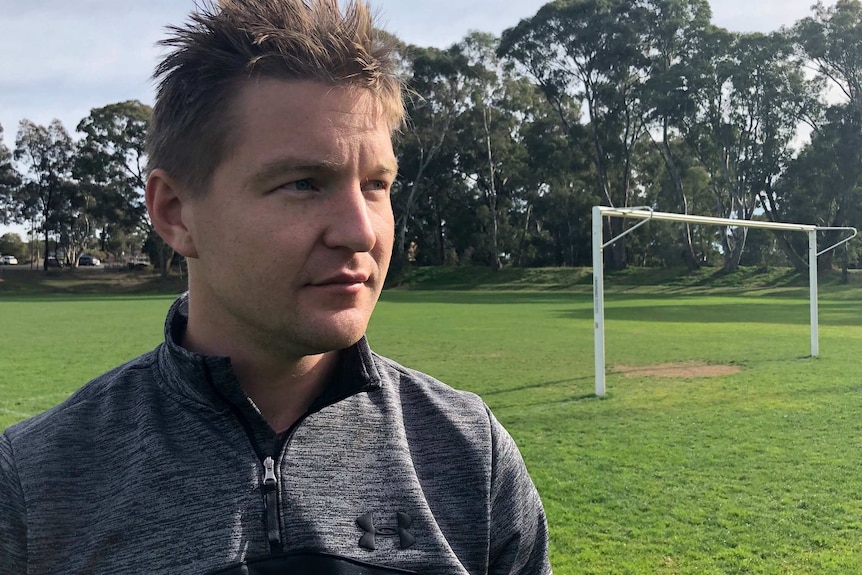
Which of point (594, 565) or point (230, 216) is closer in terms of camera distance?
point (230, 216)

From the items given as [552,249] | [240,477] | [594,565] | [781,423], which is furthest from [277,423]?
[552,249]

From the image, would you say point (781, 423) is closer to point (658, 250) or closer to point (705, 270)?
point (705, 270)

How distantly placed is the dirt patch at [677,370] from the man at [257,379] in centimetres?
1089

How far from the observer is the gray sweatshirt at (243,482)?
1.12 m

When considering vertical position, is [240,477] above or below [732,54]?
below

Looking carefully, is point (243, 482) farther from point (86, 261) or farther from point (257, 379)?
point (86, 261)

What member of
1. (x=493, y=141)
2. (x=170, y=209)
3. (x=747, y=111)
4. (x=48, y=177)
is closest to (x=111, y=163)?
(x=48, y=177)

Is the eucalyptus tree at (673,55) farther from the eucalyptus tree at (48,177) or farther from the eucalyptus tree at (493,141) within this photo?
the eucalyptus tree at (48,177)

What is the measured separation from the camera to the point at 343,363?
4.36 ft

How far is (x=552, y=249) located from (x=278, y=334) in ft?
172

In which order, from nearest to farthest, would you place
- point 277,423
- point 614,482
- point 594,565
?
1. point 277,423
2. point 594,565
3. point 614,482

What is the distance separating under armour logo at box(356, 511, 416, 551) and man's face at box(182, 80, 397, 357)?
28cm

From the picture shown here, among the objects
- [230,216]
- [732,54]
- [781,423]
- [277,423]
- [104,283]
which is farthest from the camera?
[104,283]

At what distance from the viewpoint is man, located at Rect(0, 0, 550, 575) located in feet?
3.74
